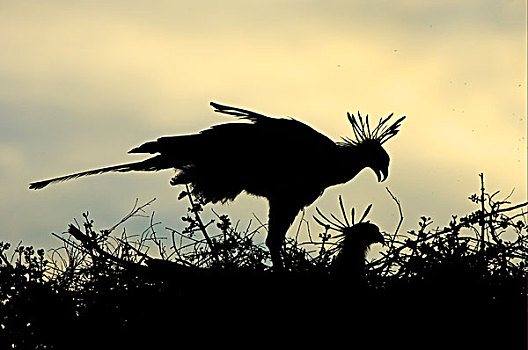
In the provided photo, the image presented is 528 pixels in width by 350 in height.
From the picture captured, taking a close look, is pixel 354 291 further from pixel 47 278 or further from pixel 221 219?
pixel 47 278

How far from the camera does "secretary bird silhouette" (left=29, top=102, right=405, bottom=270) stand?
881 centimetres

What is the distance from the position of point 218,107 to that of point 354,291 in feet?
10.8

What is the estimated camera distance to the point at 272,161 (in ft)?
29.1

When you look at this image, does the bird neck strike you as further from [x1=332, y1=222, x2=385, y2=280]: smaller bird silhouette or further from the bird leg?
[x1=332, y1=222, x2=385, y2=280]: smaller bird silhouette

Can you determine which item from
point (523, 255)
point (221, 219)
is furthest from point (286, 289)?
point (523, 255)

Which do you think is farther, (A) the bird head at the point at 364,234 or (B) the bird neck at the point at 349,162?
(B) the bird neck at the point at 349,162

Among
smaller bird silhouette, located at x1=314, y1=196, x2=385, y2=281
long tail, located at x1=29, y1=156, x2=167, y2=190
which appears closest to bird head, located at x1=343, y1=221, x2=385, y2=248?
smaller bird silhouette, located at x1=314, y1=196, x2=385, y2=281

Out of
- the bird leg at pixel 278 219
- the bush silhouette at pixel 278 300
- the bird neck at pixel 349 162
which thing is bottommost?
the bush silhouette at pixel 278 300

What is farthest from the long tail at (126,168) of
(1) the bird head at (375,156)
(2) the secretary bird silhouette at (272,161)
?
(1) the bird head at (375,156)

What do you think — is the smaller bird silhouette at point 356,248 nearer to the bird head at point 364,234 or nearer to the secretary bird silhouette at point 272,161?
the bird head at point 364,234

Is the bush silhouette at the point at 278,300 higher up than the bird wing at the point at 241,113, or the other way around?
the bird wing at the point at 241,113

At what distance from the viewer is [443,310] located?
19.7ft

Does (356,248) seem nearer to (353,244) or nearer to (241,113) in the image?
(353,244)

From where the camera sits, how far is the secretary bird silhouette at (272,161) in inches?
347
